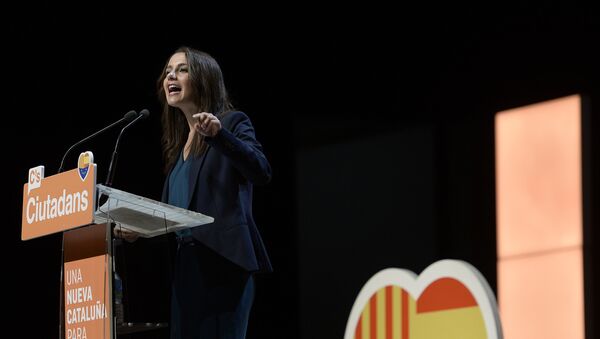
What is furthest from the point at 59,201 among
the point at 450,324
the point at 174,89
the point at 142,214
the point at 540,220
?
the point at 540,220

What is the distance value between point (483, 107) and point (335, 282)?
4.21ft

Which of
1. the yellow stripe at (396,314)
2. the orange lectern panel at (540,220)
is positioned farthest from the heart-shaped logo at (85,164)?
the orange lectern panel at (540,220)

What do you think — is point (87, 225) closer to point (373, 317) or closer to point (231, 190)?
point (231, 190)

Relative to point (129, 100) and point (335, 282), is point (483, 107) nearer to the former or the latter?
point (335, 282)

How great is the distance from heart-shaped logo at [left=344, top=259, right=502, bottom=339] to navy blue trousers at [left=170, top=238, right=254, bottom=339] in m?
0.60

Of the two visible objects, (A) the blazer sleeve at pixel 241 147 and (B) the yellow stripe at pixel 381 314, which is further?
(B) the yellow stripe at pixel 381 314

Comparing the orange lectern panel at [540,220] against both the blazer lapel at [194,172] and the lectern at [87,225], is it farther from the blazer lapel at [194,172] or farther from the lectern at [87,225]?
the lectern at [87,225]

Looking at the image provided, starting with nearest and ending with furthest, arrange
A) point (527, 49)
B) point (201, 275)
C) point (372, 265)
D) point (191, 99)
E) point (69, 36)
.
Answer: point (201, 275) < point (191, 99) < point (69, 36) < point (527, 49) < point (372, 265)

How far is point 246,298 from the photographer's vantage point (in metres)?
2.47

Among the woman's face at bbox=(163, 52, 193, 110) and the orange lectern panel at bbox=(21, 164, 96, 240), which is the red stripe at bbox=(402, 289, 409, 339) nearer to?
the woman's face at bbox=(163, 52, 193, 110)

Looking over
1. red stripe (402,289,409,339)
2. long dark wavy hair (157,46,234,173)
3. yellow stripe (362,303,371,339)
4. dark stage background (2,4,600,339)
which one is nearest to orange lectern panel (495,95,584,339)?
dark stage background (2,4,600,339)

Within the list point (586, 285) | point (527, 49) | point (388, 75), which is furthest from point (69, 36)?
point (586, 285)

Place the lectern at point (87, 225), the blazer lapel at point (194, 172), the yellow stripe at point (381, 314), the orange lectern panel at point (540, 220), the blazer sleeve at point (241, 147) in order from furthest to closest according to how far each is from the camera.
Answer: the orange lectern panel at point (540, 220) < the yellow stripe at point (381, 314) < the blazer lapel at point (194, 172) < the blazer sleeve at point (241, 147) < the lectern at point (87, 225)

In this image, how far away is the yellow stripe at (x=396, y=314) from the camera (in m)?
2.94
